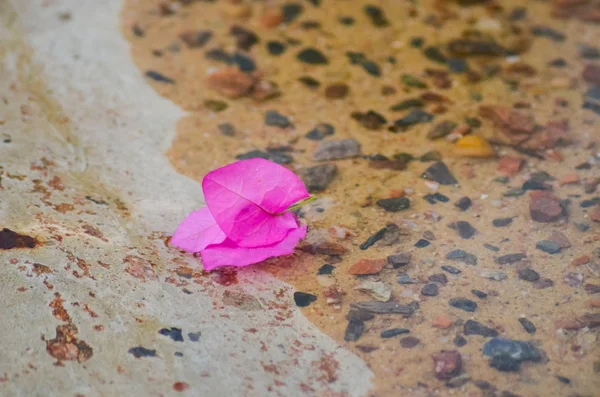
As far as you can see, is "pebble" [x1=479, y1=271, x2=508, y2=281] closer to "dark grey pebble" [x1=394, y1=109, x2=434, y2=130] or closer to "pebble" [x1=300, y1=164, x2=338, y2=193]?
"pebble" [x1=300, y1=164, x2=338, y2=193]

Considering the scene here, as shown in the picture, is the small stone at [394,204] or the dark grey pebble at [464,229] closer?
the dark grey pebble at [464,229]

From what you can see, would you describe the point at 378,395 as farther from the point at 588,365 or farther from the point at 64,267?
the point at 64,267

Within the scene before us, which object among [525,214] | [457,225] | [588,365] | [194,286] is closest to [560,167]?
[525,214]

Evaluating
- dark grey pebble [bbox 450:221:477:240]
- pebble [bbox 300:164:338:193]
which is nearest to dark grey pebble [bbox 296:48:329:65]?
pebble [bbox 300:164:338:193]

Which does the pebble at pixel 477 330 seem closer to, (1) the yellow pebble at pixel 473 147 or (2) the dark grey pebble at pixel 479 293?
(2) the dark grey pebble at pixel 479 293

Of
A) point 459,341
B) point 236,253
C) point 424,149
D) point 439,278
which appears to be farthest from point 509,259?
point 236,253

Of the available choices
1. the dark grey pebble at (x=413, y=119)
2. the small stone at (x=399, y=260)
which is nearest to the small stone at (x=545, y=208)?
the small stone at (x=399, y=260)
